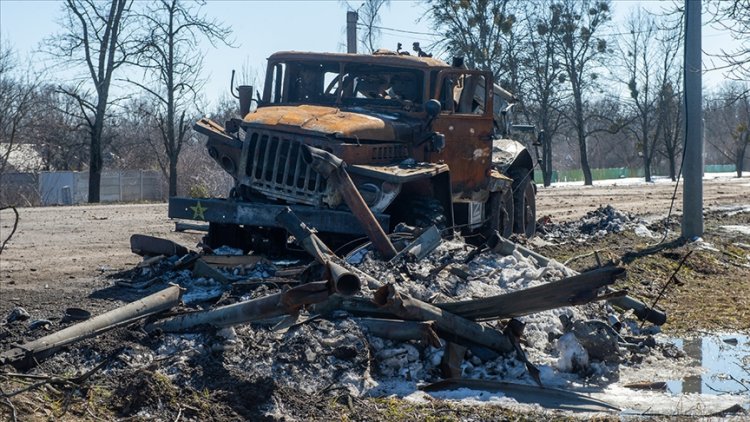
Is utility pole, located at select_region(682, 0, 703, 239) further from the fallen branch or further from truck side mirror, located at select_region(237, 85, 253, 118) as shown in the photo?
the fallen branch

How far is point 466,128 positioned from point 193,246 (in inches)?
179

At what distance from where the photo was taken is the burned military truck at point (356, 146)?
10.6 metres

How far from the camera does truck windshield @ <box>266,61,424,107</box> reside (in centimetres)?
1230

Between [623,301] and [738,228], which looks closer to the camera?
[623,301]

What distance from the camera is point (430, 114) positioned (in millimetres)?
11781

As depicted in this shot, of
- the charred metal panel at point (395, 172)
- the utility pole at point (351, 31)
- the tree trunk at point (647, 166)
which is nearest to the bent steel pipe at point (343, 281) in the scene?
the charred metal panel at point (395, 172)

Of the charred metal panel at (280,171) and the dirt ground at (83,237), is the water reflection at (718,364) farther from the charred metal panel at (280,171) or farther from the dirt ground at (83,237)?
the dirt ground at (83,237)

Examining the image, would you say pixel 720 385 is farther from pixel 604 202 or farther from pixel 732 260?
pixel 604 202

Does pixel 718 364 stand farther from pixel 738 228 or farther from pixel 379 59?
pixel 738 228

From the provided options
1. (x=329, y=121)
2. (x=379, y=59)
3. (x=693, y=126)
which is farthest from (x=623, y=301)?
(x=693, y=126)

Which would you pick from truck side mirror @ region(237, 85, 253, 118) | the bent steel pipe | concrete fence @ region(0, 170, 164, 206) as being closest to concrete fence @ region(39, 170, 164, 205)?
concrete fence @ region(0, 170, 164, 206)

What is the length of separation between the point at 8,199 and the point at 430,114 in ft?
98.5

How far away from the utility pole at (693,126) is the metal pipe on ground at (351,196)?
6814 millimetres

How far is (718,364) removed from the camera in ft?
26.6
